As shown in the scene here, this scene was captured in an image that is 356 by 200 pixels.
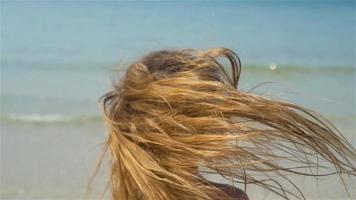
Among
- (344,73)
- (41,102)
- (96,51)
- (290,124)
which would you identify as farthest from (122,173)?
(96,51)

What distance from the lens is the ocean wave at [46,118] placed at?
6.82m

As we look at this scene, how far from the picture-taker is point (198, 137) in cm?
131

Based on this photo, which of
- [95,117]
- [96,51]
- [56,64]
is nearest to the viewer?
[95,117]

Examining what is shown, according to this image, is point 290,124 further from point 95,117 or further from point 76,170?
point 95,117

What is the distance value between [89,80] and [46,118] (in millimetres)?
2817

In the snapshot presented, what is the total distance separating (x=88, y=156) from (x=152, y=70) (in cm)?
397

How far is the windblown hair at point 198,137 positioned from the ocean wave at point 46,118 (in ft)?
17.8

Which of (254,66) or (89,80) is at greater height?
(254,66)

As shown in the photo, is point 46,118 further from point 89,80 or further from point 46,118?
point 89,80

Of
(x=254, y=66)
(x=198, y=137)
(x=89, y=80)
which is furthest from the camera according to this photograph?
(x=254, y=66)

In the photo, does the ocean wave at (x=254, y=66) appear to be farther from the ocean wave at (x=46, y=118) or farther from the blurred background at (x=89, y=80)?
the ocean wave at (x=46, y=118)

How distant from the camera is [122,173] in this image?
1.38 meters

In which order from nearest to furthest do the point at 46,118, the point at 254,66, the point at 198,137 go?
the point at 198,137
the point at 46,118
the point at 254,66

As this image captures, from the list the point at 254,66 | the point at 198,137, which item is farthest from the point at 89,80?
the point at 198,137
